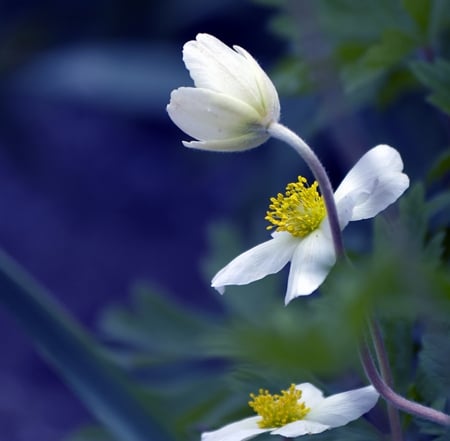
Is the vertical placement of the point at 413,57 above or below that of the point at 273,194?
below

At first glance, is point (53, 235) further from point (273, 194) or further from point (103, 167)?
point (273, 194)

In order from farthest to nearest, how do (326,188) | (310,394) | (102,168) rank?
1. (102,168)
2. (310,394)
3. (326,188)

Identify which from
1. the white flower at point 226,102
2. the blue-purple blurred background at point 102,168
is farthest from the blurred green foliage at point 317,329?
the blue-purple blurred background at point 102,168

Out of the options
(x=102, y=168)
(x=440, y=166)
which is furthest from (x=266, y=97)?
(x=102, y=168)

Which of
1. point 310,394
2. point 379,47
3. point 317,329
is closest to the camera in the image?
point 317,329

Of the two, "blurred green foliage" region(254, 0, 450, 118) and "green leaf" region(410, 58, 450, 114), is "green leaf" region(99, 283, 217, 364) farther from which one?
"green leaf" region(410, 58, 450, 114)

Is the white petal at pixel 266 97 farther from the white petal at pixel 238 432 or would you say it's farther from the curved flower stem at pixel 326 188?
the white petal at pixel 238 432

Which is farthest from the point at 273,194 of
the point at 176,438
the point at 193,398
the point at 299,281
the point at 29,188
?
the point at 29,188

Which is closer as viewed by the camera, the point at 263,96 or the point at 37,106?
the point at 263,96

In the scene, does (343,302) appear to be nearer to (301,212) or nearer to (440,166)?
(301,212)
